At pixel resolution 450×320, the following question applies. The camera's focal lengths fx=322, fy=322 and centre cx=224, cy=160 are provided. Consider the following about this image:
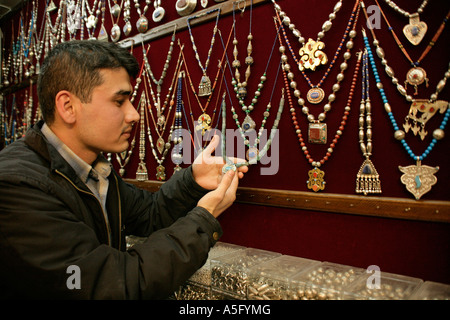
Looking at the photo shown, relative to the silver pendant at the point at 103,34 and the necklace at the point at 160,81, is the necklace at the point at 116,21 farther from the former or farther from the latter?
the necklace at the point at 160,81

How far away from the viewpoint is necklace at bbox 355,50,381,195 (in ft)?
3.43

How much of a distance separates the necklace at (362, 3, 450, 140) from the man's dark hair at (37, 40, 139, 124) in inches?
35.2

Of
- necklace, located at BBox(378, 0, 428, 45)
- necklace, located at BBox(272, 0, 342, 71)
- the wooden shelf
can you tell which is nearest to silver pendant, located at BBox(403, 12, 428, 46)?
necklace, located at BBox(378, 0, 428, 45)

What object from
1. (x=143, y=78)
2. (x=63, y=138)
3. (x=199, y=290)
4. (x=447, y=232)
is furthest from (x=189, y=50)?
(x=447, y=232)

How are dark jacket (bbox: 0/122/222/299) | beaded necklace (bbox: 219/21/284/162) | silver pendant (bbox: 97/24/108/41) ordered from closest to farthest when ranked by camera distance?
dark jacket (bbox: 0/122/222/299)
beaded necklace (bbox: 219/21/284/162)
silver pendant (bbox: 97/24/108/41)

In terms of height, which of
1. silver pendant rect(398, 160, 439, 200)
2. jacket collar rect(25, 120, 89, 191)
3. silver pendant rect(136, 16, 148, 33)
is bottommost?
silver pendant rect(398, 160, 439, 200)

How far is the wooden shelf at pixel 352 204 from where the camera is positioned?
947 millimetres

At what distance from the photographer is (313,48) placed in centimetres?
117

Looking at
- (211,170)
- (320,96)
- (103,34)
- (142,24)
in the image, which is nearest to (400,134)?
(320,96)

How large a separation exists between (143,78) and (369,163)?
4.20 ft

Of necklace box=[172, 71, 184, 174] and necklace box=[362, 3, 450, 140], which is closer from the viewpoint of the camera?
necklace box=[362, 3, 450, 140]

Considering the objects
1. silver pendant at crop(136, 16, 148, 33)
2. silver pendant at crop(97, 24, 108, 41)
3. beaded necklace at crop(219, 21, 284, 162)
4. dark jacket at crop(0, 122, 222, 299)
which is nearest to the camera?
dark jacket at crop(0, 122, 222, 299)

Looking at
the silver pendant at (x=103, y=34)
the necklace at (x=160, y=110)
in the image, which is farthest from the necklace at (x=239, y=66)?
the silver pendant at (x=103, y=34)

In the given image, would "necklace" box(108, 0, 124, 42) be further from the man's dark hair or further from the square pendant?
the square pendant
